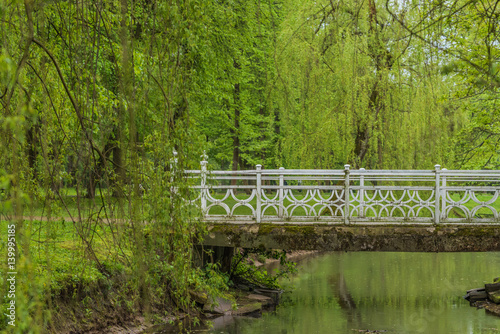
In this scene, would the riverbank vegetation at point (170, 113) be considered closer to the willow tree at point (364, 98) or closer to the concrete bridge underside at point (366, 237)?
the willow tree at point (364, 98)

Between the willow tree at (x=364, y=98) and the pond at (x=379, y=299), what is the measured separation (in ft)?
10.5

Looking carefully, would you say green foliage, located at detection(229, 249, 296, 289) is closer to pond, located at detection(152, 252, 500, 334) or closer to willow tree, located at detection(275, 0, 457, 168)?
pond, located at detection(152, 252, 500, 334)

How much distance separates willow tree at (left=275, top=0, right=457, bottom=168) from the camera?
12.5 m

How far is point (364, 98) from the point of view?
42.0ft

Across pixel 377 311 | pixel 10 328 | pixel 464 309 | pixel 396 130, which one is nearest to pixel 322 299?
pixel 377 311

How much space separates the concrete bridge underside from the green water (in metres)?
1.78

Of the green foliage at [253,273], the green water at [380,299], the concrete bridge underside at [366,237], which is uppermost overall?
the concrete bridge underside at [366,237]

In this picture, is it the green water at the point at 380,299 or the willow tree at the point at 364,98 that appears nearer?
the green water at the point at 380,299

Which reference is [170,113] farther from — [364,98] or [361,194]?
[364,98]

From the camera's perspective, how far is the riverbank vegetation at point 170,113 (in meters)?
3.70

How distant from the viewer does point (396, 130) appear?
12.5 metres

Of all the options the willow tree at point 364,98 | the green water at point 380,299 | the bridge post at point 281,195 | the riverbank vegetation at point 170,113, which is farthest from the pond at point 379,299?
the willow tree at point 364,98

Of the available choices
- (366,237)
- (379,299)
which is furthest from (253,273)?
(366,237)

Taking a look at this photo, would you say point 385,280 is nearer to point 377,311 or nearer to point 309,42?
point 377,311
